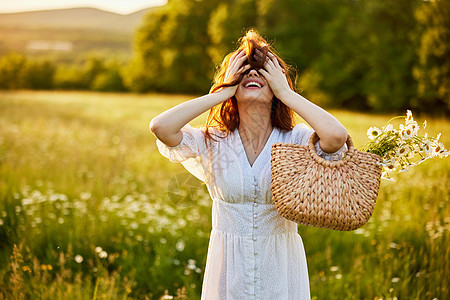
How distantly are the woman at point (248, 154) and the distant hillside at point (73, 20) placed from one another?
78.5 feet

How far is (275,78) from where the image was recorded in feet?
5.98

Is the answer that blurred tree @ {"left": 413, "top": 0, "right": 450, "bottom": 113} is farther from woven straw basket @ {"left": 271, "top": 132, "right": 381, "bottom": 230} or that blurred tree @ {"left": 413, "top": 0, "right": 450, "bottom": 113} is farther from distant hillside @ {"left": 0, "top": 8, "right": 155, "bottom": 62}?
distant hillside @ {"left": 0, "top": 8, "right": 155, "bottom": 62}

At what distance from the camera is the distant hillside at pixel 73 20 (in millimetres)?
28728

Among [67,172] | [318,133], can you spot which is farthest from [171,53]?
[318,133]

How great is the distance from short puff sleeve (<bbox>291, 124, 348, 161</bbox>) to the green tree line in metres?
15.6

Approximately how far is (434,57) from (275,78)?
1985 cm

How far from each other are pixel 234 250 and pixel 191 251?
6.67ft

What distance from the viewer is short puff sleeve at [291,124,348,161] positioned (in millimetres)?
1824

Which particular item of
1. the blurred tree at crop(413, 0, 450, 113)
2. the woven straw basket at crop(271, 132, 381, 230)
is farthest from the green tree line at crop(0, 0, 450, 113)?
the woven straw basket at crop(271, 132, 381, 230)

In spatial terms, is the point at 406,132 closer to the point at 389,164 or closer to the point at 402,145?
the point at 402,145

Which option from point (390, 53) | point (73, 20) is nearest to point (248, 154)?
point (390, 53)

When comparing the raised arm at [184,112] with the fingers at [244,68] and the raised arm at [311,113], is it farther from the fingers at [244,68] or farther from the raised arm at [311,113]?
the raised arm at [311,113]

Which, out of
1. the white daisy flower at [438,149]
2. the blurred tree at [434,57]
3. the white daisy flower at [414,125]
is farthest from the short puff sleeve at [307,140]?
the blurred tree at [434,57]

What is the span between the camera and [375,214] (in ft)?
15.9
